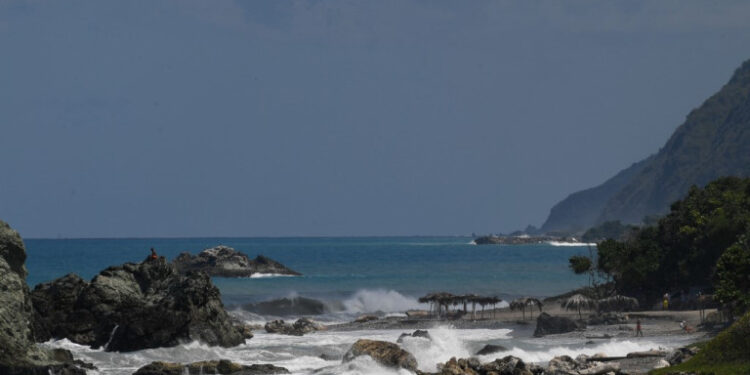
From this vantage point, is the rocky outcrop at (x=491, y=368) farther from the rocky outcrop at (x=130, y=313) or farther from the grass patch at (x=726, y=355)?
the rocky outcrop at (x=130, y=313)

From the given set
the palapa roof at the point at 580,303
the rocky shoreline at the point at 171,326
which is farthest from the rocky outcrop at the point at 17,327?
the palapa roof at the point at 580,303

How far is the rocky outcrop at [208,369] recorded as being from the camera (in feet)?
119

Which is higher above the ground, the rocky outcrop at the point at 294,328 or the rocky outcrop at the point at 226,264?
the rocky outcrop at the point at 226,264

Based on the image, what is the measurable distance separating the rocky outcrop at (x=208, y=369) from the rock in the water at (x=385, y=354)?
283 cm

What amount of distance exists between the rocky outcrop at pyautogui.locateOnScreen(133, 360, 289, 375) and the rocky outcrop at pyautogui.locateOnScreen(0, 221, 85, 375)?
9.12ft

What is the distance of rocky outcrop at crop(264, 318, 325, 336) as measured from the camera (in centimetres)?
5588

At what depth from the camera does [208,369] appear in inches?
1474

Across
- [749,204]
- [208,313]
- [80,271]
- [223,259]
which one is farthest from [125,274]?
[80,271]

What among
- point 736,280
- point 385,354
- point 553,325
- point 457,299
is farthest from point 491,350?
point 457,299

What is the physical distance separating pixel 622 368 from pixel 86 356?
2210 centimetres

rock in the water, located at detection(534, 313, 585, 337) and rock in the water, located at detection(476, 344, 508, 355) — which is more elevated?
rock in the water, located at detection(534, 313, 585, 337)

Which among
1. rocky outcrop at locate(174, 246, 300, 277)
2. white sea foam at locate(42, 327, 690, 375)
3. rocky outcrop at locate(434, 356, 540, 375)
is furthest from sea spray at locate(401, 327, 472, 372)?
rocky outcrop at locate(174, 246, 300, 277)

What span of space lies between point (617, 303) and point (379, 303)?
2792 centimetres

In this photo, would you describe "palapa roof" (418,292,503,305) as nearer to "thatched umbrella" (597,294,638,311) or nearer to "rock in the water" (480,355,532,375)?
"thatched umbrella" (597,294,638,311)
